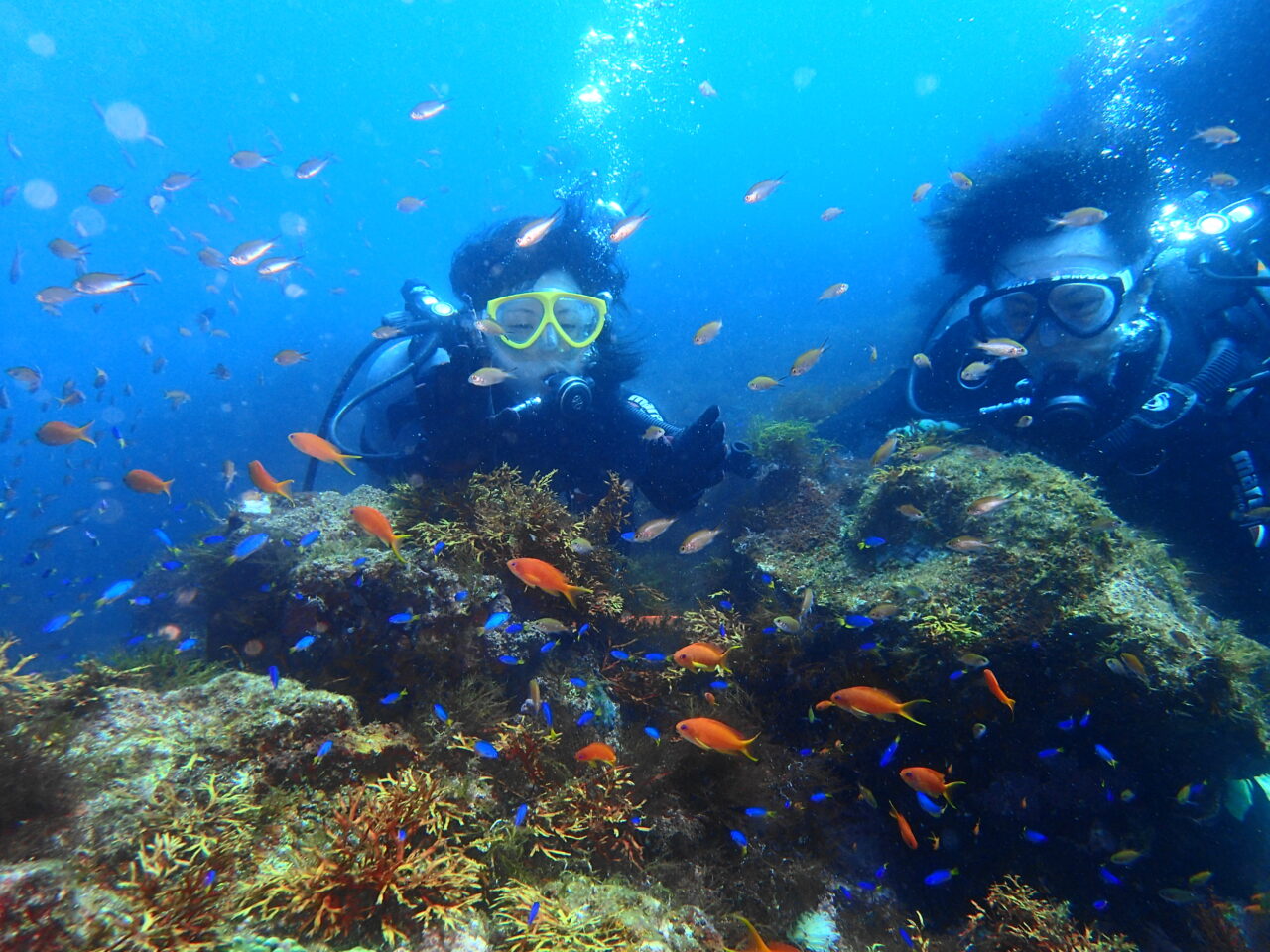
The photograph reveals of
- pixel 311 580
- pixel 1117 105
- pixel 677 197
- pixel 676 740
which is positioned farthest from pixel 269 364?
pixel 677 197

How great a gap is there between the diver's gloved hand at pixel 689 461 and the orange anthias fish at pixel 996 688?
2908 millimetres

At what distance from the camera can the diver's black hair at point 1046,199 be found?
7.43 meters

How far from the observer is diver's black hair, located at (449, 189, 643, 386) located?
23.6 feet

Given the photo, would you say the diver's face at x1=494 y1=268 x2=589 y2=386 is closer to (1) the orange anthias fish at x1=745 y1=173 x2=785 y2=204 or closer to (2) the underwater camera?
(1) the orange anthias fish at x1=745 y1=173 x2=785 y2=204

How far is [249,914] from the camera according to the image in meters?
2.11

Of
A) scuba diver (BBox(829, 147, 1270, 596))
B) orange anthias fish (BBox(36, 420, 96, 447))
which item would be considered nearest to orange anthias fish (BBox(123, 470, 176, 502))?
orange anthias fish (BBox(36, 420, 96, 447))

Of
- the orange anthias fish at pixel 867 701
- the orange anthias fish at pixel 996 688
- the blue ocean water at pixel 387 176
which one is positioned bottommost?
A: the orange anthias fish at pixel 996 688

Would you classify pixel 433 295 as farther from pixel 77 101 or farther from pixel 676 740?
pixel 77 101

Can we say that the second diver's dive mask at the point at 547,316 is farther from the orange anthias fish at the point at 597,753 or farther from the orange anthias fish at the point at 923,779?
the orange anthias fish at the point at 923,779

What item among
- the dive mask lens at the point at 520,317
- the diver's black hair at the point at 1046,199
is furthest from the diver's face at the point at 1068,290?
the dive mask lens at the point at 520,317

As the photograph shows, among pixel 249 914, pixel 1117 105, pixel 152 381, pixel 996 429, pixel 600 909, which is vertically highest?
pixel 152 381

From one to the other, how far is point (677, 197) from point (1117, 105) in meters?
84.9

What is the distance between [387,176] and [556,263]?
68.8m

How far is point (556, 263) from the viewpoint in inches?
289
